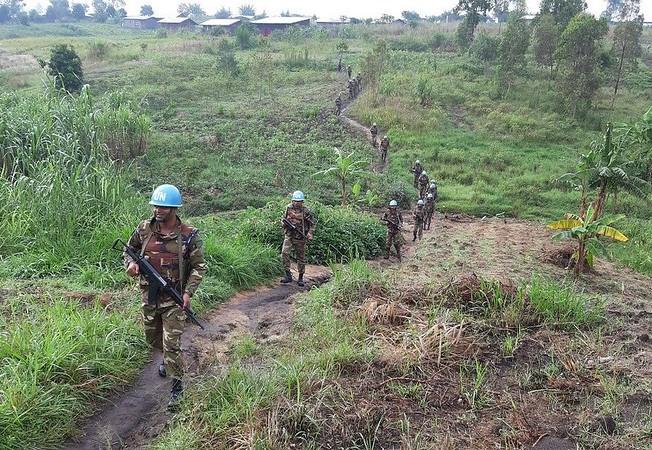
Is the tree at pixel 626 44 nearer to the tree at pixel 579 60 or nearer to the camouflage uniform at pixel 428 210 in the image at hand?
the tree at pixel 579 60

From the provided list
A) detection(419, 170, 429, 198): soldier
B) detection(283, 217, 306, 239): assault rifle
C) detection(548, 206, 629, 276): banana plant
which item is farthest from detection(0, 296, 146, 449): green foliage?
detection(419, 170, 429, 198): soldier

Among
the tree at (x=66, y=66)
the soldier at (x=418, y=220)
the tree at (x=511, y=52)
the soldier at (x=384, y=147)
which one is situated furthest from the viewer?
the tree at (x=511, y=52)

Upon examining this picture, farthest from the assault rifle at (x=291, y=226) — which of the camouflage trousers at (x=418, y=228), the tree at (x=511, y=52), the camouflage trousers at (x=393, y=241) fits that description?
the tree at (x=511, y=52)

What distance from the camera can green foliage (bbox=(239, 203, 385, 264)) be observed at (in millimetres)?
9469

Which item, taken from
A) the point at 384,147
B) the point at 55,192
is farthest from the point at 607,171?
the point at 55,192

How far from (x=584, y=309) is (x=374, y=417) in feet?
9.88

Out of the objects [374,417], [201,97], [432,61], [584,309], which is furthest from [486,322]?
[432,61]

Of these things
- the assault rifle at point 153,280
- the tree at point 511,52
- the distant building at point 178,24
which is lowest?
the assault rifle at point 153,280

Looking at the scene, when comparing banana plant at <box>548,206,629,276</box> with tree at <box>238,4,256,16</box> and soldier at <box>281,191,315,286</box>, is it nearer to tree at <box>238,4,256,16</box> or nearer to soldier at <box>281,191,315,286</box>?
soldier at <box>281,191,315,286</box>

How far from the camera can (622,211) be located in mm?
16516

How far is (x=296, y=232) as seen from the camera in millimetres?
8625

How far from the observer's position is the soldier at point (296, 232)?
8602 mm

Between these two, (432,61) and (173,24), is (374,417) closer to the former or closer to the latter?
(432,61)

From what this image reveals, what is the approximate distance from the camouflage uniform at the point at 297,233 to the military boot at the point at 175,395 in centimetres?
393
